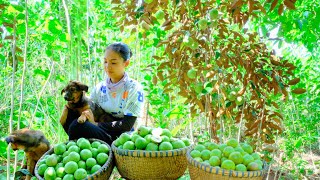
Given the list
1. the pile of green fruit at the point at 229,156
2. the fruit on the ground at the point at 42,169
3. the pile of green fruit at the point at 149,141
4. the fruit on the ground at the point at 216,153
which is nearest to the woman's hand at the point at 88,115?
the pile of green fruit at the point at 149,141

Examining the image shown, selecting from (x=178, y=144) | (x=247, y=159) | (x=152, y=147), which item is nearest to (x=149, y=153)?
(x=152, y=147)

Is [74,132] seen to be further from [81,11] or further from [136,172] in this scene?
[81,11]

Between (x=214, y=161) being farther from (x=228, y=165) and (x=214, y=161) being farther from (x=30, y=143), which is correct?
(x=30, y=143)

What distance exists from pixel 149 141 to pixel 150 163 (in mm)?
145

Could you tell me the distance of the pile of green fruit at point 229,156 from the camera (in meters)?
1.61

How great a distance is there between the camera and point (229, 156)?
1.67 meters

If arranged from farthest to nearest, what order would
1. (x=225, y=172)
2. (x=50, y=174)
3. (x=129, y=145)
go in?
1. (x=129, y=145)
2. (x=50, y=174)
3. (x=225, y=172)

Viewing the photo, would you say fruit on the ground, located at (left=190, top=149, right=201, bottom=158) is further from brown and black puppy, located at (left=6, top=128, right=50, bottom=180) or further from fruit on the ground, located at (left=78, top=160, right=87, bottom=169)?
brown and black puppy, located at (left=6, top=128, right=50, bottom=180)

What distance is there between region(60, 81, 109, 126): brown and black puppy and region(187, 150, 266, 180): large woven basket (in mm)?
953

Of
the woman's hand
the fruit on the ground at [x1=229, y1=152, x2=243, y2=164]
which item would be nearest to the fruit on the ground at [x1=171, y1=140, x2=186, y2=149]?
the fruit on the ground at [x1=229, y1=152, x2=243, y2=164]

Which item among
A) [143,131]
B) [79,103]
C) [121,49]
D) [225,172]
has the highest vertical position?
[121,49]

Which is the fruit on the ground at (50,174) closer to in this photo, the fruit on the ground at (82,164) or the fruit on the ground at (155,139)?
the fruit on the ground at (82,164)

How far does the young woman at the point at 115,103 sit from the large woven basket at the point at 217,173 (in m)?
0.82

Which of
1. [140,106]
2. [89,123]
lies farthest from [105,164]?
[140,106]
